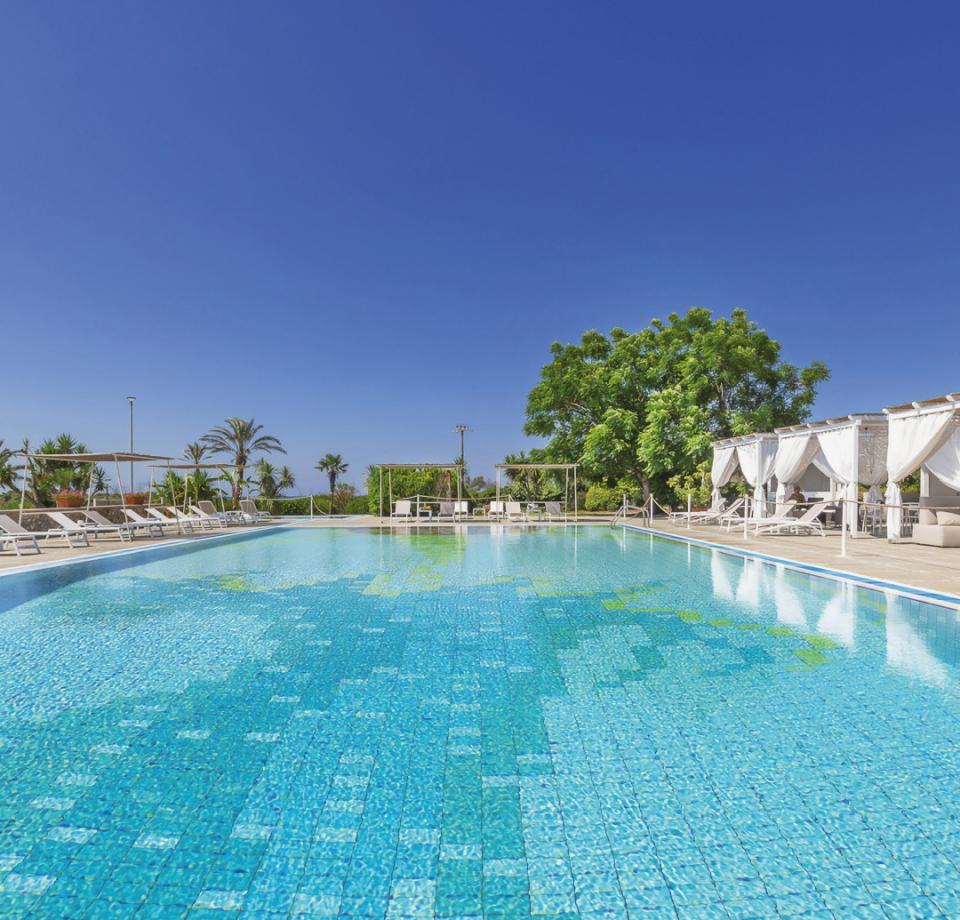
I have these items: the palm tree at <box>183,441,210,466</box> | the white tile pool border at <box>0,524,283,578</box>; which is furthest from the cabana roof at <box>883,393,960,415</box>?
the palm tree at <box>183,441,210,466</box>

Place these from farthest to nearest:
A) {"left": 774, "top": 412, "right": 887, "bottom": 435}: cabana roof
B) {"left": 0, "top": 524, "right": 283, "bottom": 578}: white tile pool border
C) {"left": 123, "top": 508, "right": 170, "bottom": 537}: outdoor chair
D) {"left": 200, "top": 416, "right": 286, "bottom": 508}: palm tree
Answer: {"left": 200, "top": 416, "right": 286, "bottom": 508}: palm tree → {"left": 123, "top": 508, "right": 170, "bottom": 537}: outdoor chair → {"left": 774, "top": 412, "right": 887, "bottom": 435}: cabana roof → {"left": 0, "top": 524, "right": 283, "bottom": 578}: white tile pool border

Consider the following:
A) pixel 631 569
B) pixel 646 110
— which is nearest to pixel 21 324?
pixel 646 110

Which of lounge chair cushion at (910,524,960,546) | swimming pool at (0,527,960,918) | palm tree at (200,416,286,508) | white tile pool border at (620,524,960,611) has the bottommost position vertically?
swimming pool at (0,527,960,918)

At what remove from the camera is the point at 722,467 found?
56.1 ft

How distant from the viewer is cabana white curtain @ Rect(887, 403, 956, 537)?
9898mm

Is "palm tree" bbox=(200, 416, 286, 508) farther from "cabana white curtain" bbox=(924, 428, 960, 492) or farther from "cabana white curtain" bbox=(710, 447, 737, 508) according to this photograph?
"cabana white curtain" bbox=(924, 428, 960, 492)

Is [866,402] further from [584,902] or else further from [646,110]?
[584,902]

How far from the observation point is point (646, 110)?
18125mm

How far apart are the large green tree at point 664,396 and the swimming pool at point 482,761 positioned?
14483 mm

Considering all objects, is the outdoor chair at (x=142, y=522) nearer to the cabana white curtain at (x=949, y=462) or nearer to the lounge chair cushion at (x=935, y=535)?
the lounge chair cushion at (x=935, y=535)

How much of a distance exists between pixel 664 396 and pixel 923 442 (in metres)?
10.2

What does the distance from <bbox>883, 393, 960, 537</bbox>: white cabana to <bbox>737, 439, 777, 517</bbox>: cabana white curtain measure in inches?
146

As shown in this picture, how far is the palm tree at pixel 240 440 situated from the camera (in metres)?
30.8

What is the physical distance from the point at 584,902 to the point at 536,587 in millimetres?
5196
